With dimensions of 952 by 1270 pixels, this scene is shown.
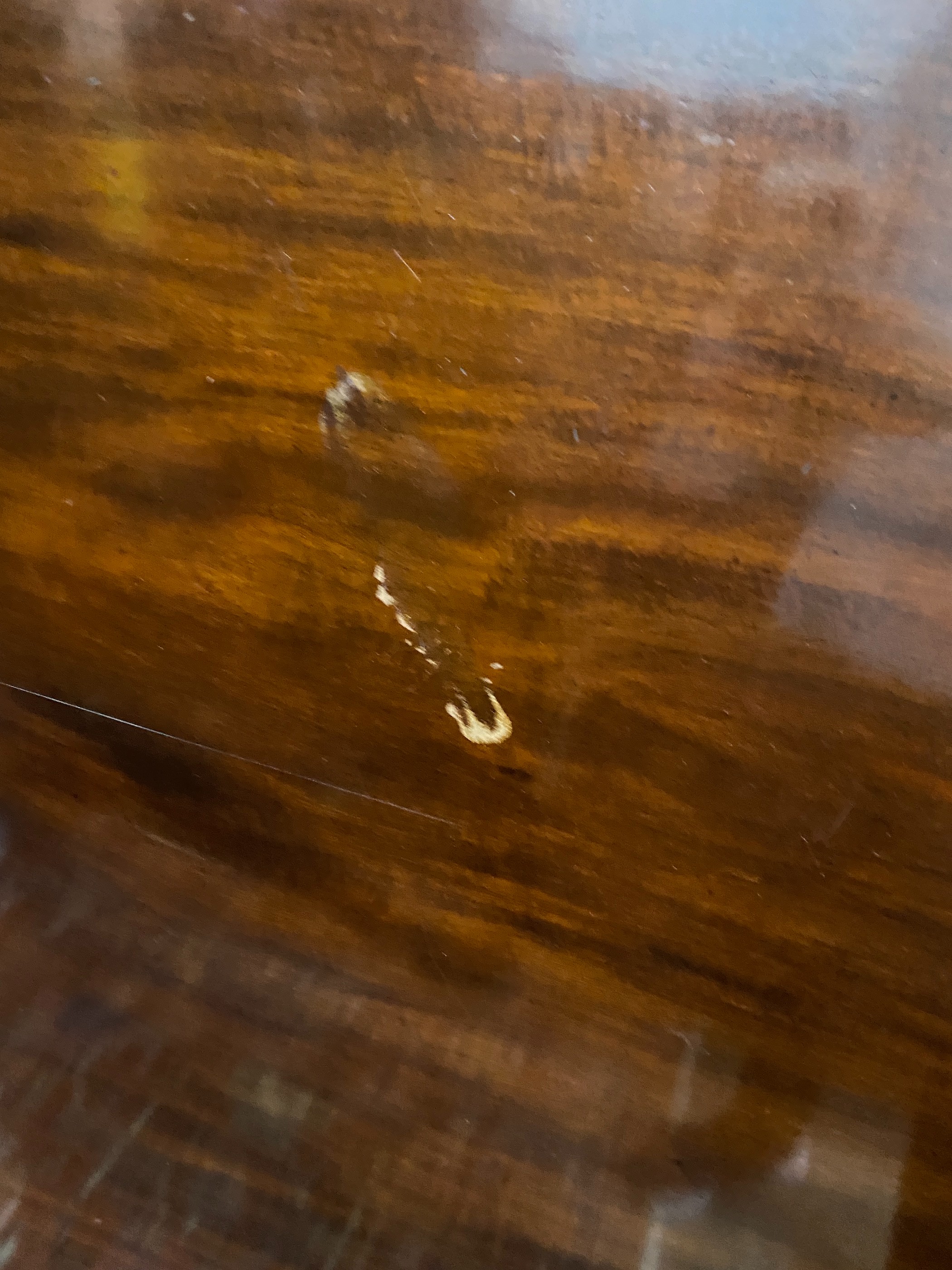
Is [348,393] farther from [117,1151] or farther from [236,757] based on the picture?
[117,1151]

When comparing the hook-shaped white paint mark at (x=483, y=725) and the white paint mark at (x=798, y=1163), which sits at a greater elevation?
the hook-shaped white paint mark at (x=483, y=725)

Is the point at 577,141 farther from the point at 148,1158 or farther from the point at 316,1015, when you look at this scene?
the point at 148,1158

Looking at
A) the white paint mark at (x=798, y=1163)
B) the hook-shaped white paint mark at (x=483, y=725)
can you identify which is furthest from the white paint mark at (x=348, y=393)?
the white paint mark at (x=798, y=1163)

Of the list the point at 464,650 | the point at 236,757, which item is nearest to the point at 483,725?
the point at 464,650

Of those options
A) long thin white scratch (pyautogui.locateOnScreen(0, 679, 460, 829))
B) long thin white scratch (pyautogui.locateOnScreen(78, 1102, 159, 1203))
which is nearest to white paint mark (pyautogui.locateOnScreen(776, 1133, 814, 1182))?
long thin white scratch (pyautogui.locateOnScreen(0, 679, 460, 829))

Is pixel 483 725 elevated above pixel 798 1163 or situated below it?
above

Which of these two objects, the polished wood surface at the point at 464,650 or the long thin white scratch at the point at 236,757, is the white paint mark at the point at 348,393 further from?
the long thin white scratch at the point at 236,757

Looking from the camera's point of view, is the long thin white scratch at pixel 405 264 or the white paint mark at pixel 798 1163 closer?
the long thin white scratch at pixel 405 264

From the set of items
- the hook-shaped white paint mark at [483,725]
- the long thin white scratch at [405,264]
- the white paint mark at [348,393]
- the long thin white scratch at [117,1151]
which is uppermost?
the long thin white scratch at [405,264]
